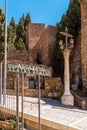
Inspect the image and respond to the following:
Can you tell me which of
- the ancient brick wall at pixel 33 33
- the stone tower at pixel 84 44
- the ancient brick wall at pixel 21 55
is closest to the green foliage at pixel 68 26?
the stone tower at pixel 84 44

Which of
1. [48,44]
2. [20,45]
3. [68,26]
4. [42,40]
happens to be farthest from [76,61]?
[20,45]

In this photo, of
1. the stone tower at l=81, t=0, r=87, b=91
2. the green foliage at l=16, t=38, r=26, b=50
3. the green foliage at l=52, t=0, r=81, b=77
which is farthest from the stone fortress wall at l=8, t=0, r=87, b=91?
the green foliage at l=16, t=38, r=26, b=50

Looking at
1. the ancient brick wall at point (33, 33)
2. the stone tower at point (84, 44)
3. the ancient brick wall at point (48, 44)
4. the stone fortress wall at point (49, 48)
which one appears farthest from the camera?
the ancient brick wall at point (33, 33)

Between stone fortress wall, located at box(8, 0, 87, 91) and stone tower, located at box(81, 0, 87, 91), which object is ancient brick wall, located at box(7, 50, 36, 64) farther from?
stone tower, located at box(81, 0, 87, 91)

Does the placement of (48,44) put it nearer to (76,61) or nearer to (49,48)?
(49,48)

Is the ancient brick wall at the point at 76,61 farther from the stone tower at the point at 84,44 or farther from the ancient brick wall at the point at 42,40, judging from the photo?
the ancient brick wall at the point at 42,40

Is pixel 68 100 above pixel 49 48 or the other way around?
the other way around

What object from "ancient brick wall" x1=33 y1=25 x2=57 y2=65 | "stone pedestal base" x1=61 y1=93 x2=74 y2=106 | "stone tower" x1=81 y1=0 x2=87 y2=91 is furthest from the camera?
"ancient brick wall" x1=33 y1=25 x2=57 y2=65

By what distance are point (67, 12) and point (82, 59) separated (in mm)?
5470

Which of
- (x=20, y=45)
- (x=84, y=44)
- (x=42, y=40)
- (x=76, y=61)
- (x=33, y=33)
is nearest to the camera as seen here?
(x=84, y=44)

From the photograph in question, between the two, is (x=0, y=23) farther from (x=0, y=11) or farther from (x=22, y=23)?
(x=22, y=23)

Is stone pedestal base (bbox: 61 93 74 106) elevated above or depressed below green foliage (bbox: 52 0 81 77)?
below

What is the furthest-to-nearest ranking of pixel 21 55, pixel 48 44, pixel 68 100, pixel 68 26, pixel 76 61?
1. pixel 21 55
2. pixel 48 44
3. pixel 68 26
4. pixel 76 61
5. pixel 68 100

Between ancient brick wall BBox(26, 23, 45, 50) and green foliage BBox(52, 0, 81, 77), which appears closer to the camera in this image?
green foliage BBox(52, 0, 81, 77)
